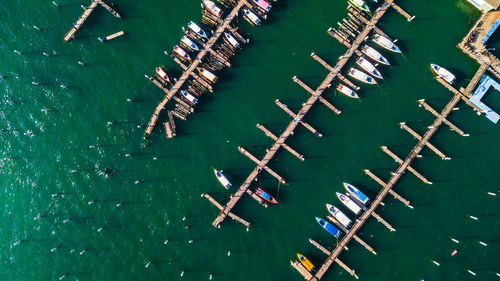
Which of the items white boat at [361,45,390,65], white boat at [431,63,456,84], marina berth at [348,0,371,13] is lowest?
white boat at [361,45,390,65]

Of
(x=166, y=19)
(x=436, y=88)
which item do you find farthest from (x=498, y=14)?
(x=166, y=19)

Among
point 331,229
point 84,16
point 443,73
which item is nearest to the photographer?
point 331,229

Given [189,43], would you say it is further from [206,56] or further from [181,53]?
[206,56]

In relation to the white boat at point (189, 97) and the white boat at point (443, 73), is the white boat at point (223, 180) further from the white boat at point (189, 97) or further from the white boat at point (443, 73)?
the white boat at point (443, 73)

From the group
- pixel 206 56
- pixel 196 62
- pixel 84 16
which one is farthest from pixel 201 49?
pixel 84 16

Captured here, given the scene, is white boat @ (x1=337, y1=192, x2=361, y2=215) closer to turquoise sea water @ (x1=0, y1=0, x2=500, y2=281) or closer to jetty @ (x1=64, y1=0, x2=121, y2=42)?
turquoise sea water @ (x1=0, y1=0, x2=500, y2=281)

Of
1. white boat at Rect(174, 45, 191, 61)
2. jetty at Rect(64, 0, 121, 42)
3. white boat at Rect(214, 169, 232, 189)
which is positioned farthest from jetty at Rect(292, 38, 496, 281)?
jetty at Rect(64, 0, 121, 42)
